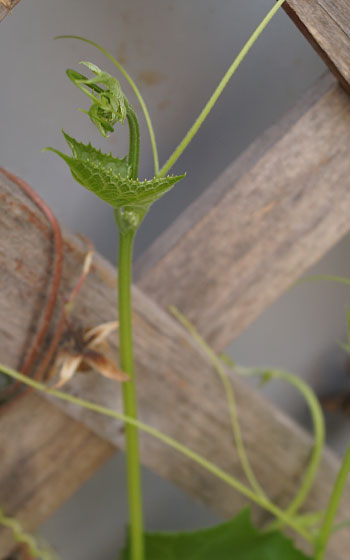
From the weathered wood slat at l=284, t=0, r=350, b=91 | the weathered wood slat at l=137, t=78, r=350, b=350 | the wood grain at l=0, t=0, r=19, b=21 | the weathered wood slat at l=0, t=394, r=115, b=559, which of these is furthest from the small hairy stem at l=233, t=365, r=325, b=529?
the wood grain at l=0, t=0, r=19, b=21

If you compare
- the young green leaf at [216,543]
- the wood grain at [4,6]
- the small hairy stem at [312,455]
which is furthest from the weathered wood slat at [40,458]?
the wood grain at [4,6]

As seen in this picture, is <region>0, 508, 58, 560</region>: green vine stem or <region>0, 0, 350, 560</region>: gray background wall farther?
<region>0, 508, 58, 560</region>: green vine stem

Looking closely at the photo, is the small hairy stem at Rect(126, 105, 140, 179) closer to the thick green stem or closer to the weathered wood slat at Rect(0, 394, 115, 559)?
the thick green stem

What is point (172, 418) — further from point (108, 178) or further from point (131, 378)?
point (108, 178)

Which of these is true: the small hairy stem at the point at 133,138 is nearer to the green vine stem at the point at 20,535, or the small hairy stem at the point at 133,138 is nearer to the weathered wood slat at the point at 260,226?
the weathered wood slat at the point at 260,226

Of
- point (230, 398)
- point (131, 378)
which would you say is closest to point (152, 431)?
point (131, 378)

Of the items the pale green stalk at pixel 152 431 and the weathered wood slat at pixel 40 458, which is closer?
the pale green stalk at pixel 152 431

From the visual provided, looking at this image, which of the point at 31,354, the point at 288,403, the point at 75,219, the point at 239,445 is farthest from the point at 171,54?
the point at 288,403
